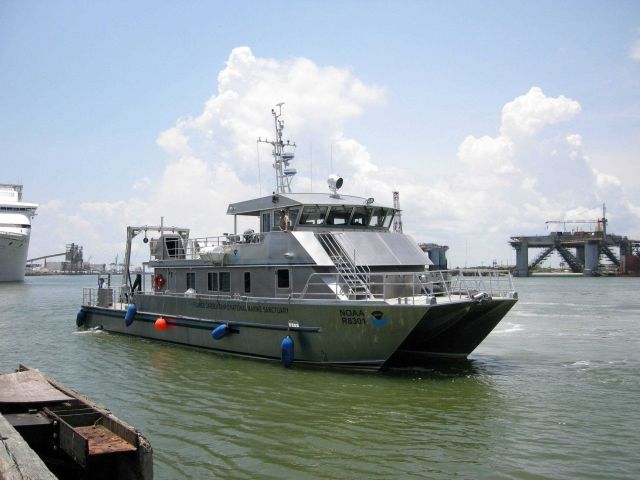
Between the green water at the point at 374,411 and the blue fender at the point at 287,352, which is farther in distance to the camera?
the blue fender at the point at 287,352

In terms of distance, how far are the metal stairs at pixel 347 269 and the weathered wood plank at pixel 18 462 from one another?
9.52 m

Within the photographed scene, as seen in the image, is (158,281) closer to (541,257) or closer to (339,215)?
(339,215)

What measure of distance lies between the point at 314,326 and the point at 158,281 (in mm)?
8866

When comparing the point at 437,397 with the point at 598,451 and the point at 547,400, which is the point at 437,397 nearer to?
the point at 547,400

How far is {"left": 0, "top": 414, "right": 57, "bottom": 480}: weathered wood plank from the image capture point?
5.22m

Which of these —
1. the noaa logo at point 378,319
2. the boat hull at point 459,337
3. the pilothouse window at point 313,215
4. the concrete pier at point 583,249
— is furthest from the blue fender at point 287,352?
the concrete pier at point 583,249

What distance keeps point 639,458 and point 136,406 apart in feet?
31.2

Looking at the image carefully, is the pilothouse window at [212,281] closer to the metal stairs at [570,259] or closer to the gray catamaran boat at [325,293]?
the gray catamaran boat at [325,293]

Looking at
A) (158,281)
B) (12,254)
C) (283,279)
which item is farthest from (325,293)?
(12,254)

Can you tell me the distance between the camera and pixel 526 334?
24859 mm

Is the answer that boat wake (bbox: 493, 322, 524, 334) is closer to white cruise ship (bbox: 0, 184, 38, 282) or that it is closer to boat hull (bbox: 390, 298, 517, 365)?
boat hull (bbox: 390, 298, 517, 365)

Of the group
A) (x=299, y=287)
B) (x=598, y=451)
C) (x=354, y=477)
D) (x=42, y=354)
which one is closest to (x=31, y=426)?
(x=354, y=477)

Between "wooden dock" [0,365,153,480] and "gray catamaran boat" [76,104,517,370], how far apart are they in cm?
748

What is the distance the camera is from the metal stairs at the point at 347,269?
1534 centimetres
